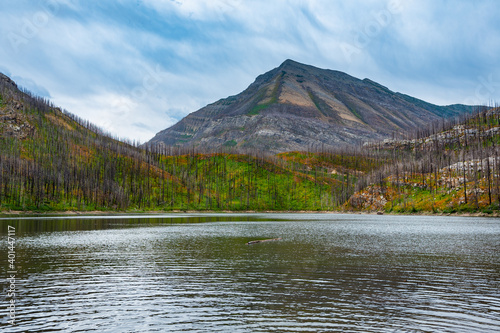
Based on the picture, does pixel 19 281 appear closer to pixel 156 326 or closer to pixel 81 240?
pixel 156 326

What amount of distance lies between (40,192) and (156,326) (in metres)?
200

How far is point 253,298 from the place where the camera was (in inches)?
992

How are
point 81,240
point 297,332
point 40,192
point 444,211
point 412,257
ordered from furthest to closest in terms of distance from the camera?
1. point 40,192
2. point 444,211
3. point 81,240
4. point 412,257
5. point 297,332

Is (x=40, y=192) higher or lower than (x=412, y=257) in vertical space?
higher

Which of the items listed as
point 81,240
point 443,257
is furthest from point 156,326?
point 81,240

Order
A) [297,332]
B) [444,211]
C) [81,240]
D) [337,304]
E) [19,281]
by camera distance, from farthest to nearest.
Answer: [444,211], [81,240], [19,281], [337,304], [297,332]

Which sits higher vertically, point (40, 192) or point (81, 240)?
point (40, 192)

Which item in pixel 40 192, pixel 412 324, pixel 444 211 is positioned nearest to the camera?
pixel 412 324

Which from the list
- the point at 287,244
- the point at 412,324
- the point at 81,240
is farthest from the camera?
the point at 81,240

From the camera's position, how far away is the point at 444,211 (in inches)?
6555

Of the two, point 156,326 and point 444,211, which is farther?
point 444,211

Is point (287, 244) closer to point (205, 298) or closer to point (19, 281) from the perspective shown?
point (205, 298)

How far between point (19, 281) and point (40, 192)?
7197 inches

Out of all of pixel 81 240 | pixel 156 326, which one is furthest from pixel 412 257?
pixel 81 240
